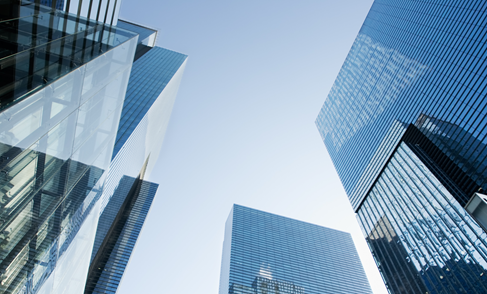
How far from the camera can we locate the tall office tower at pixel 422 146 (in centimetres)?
5541

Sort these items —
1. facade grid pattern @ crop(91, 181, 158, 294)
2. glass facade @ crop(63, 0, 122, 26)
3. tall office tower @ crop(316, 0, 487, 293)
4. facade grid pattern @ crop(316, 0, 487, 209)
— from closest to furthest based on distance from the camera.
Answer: glass facade @ crop(63, 0, 122, 26) → tall office tower @ crop(316, 0, 487, 293) → facade grid pattern @ crop(316, 0, 487, 209) → facade grid pattern @ crop(91, 181, 158, 294)

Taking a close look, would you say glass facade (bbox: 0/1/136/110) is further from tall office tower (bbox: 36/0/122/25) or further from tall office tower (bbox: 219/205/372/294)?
tall office tower (bbox: 219/205/372/294)

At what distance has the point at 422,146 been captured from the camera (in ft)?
232

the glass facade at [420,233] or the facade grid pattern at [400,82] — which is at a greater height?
the facade grid pattern at [400,82]

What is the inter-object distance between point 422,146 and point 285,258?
8325 cm

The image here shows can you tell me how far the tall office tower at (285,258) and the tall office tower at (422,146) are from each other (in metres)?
47.8

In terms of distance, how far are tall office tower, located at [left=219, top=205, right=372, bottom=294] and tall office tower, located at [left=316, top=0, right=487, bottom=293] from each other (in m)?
47.8

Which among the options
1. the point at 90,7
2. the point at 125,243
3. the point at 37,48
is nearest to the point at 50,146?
the point at 37,48

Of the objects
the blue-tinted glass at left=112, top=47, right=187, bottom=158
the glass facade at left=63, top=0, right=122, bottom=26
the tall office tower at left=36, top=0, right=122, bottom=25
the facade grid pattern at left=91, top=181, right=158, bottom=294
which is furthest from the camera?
the facade grid pattern at left=91, top=181, right=158, bottom=294

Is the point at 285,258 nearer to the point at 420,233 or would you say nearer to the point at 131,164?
the point at 420,233

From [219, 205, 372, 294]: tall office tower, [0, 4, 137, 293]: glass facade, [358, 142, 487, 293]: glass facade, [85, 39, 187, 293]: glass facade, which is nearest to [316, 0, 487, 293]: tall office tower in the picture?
[358, 142, 487, 293]: glass facade

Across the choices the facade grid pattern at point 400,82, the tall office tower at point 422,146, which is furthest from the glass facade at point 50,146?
the facade grid pattern at point 400,82

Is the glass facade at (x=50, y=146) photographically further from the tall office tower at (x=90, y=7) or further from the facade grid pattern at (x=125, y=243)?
the facade grid pattern at (x=125, y=243)

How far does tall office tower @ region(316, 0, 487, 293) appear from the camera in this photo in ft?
182
